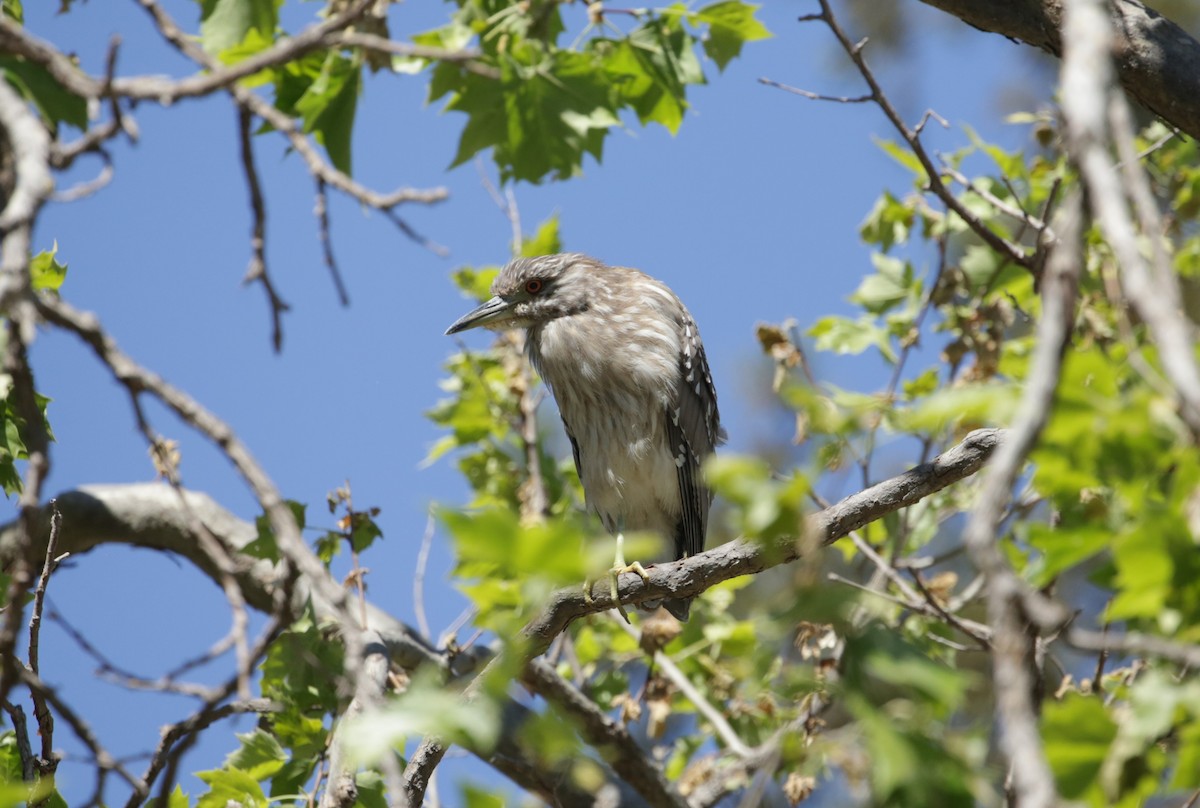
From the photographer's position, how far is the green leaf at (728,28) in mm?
4250

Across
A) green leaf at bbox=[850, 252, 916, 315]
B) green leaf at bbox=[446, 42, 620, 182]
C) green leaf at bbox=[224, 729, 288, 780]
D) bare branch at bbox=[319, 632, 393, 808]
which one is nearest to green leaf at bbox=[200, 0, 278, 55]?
green leaf at bbox=[446, 42, 620, 182]

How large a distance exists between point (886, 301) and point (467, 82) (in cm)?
205

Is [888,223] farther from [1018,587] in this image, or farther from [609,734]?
[1018,587]

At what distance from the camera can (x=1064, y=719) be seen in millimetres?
1262

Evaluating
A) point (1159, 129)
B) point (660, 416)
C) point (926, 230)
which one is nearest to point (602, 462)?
point (660, 416)

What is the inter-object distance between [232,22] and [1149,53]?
A: 2715 millimetres

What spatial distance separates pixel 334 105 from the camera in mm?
4047

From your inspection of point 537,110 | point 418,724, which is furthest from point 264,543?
point 418,724

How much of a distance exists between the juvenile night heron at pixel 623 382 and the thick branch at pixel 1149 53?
1875 millimetres

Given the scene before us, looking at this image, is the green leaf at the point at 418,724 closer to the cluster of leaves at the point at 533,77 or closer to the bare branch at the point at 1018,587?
the bare branch at the point at 1018,587

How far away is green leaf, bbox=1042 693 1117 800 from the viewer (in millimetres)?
1266

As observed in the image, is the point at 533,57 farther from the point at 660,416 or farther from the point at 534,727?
the point at 534,727

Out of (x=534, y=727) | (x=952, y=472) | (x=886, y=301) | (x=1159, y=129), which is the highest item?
(x=1159, y=129)

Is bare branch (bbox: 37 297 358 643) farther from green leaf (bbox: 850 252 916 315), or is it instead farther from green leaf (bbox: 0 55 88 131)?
green leaf (bbox: 850 252 916 315)
